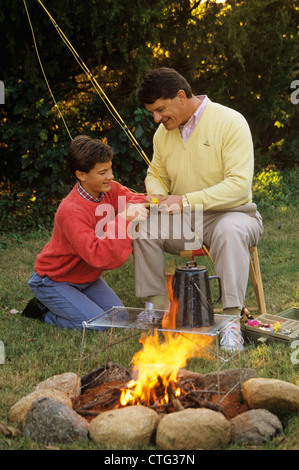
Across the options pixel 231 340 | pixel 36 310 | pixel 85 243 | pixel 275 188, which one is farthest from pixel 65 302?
pixel 275 188

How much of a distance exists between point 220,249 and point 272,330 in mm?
554

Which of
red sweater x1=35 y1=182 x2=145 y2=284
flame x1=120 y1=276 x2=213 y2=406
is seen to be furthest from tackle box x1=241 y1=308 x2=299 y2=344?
red sweater x1=35 y1=182 x2=145 y2=284

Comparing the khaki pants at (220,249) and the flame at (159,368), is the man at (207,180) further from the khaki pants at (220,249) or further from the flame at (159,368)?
the flame at (159,368)

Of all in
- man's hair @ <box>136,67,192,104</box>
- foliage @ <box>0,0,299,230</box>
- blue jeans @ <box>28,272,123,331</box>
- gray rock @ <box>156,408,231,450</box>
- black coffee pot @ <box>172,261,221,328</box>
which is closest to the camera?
gray rock @ <box>156,408,231,450</box>

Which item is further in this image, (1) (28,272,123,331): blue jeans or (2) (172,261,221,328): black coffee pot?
(1) (28,272,123,331): blue jeans

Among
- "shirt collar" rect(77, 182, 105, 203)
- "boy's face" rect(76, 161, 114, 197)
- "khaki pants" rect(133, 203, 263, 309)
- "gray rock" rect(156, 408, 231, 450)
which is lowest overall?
"gray rock" rect(156, 408, 231, 450)

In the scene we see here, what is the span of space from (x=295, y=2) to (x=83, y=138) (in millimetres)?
4917

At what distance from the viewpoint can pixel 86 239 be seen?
10.6ft

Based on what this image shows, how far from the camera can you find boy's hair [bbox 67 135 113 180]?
3.34 m

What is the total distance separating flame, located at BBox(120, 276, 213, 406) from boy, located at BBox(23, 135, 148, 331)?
600mm

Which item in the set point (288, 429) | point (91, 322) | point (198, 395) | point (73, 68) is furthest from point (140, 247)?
point (73, 68)

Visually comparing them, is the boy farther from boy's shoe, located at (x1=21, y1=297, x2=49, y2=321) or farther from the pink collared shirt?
the pink collared shirt

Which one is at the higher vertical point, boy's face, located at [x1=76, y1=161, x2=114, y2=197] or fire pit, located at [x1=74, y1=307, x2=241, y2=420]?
boy's face, located at [x1=76, y1=161, x2=114, y2=197]
